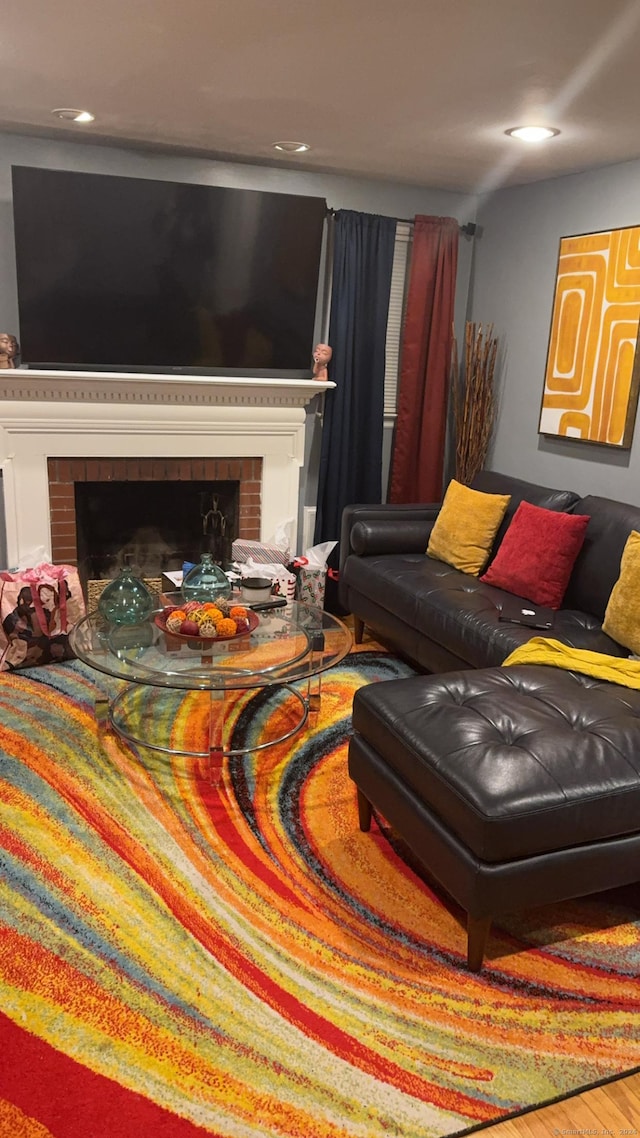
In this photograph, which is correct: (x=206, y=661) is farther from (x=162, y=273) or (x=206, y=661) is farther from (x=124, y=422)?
(x=162, y=273)

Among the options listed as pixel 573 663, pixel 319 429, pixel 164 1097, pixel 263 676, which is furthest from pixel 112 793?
pixel 319 429

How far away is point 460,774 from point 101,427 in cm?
299

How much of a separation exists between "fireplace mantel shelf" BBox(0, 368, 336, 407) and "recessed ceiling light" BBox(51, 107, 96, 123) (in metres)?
1.11

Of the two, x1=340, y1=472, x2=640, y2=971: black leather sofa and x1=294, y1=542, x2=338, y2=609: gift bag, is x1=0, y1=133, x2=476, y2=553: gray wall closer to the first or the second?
x1=294, y1=542, x2=338, y2=609: gift bag

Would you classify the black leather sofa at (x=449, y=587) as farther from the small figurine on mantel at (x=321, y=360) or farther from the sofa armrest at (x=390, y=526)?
the small figurine on mantel at (x=321, y=360)

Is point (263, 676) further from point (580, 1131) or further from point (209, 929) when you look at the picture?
point (580, 1131)

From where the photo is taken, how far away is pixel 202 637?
2.82 meters

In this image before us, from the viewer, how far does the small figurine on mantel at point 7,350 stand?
4.02 metres

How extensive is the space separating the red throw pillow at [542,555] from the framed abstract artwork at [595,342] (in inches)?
26.4

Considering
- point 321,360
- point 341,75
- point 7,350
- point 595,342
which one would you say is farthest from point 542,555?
point 7,350

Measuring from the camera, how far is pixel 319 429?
494 centimetres

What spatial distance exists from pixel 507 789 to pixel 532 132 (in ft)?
9.05

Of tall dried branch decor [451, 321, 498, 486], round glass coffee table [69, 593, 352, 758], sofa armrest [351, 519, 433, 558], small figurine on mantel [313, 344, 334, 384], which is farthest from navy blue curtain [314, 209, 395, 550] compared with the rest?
round glass coffee table [69, 593, 352, 758]

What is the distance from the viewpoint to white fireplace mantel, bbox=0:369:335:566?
13.7ft
